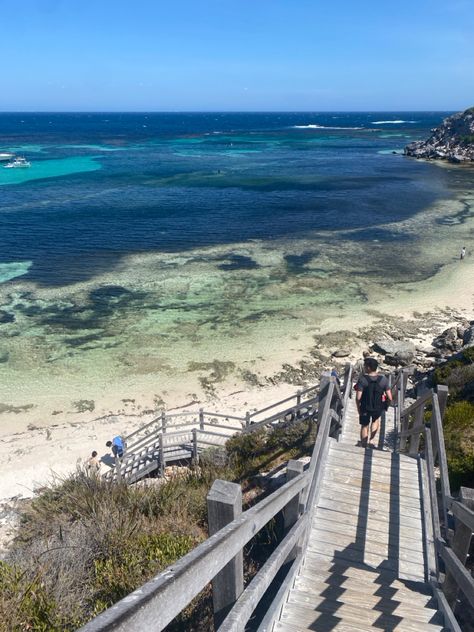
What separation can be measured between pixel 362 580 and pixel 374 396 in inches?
138

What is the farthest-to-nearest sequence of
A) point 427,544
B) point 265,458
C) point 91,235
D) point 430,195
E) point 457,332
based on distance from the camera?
point 430,195
point 91,235
point 457,332
point 265,458
point 427,544

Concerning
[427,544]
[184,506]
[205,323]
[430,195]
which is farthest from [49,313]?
[430,195]

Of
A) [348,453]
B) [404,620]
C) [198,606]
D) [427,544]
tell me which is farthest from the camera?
[348,453]

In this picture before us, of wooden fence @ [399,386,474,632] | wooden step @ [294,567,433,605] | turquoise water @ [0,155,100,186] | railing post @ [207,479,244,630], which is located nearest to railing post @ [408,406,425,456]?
wooden fence @ [399,386,474,632]

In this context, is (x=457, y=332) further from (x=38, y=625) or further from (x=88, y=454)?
(x=38, y=625)

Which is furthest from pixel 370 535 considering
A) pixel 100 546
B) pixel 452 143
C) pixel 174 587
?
pixel 452 143

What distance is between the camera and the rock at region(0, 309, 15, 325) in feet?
74.1

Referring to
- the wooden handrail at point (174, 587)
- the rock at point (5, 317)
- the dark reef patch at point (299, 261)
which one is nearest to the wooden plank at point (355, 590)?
the wooden handrail at point (174, 587)

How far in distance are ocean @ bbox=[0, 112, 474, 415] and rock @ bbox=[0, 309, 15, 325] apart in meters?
0.16

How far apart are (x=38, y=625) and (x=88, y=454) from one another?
10.4m

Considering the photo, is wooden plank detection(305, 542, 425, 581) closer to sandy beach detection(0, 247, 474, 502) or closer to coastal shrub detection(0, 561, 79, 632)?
coastal shrub detection(0, 561, 79, 632)

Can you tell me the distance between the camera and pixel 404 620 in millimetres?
4227

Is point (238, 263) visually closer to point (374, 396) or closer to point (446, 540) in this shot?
point (374, 396)

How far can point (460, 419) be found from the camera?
32.6ft
